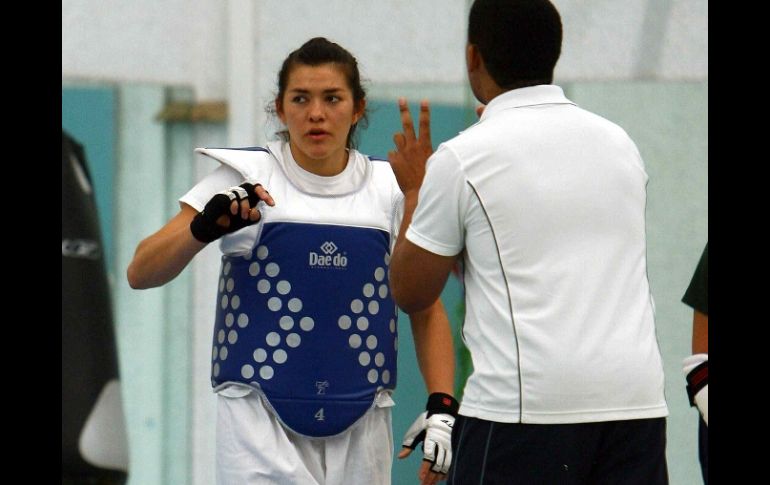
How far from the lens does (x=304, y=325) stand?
3.78 m

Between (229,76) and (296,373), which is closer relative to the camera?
(296,373)

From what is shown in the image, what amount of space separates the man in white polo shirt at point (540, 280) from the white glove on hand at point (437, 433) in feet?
1.60

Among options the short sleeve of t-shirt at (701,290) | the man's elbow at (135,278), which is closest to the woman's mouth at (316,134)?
the man's elbow at (135,278)

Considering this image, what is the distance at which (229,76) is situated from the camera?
6305mm

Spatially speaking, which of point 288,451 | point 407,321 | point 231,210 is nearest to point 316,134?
point 231,210

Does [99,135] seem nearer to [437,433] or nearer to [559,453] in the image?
[437,433]

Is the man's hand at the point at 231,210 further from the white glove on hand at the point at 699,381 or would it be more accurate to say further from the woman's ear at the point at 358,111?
the white glove on hand at the point at 699,381

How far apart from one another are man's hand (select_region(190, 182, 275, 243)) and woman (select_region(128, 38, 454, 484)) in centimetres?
12

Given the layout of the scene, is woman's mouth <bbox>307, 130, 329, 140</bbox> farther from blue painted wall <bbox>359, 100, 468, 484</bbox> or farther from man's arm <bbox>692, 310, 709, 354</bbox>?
blue painted wall <bbox>359, 100, 468, 484</bbox>

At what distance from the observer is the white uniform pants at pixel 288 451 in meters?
3.72

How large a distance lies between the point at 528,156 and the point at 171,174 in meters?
3.63
